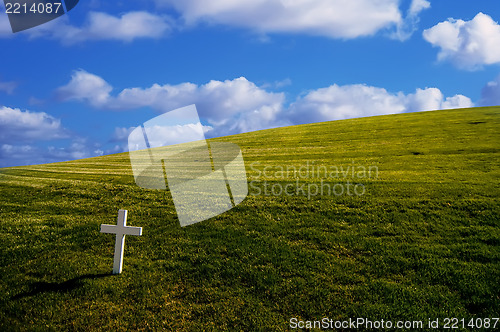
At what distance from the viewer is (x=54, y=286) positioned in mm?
9250

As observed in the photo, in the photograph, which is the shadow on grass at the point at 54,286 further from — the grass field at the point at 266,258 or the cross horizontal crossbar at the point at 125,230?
the cross horizontal crossbar at the point at 125,230

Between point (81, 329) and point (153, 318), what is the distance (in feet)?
5.46

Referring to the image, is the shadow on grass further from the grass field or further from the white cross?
the white cross

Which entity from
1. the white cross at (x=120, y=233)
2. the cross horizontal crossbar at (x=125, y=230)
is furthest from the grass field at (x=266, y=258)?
the cross horizontal crossbar at (x=125, y=230)

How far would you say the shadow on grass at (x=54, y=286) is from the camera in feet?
29.3

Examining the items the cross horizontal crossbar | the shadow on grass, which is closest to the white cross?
the cross horizontal crossbar

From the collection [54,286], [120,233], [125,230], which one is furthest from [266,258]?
[54,286]

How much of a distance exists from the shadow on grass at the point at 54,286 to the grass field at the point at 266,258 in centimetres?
5

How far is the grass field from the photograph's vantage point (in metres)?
7.75

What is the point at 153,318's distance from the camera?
7723 mm

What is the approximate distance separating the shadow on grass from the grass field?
0.05 m

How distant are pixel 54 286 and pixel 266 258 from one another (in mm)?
6471

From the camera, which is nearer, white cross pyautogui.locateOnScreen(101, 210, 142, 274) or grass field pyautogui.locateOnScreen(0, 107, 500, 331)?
grass field pyautogui.locateOnScreen(0, 107, 500, 331)

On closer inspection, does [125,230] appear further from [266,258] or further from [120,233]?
[266,258]
